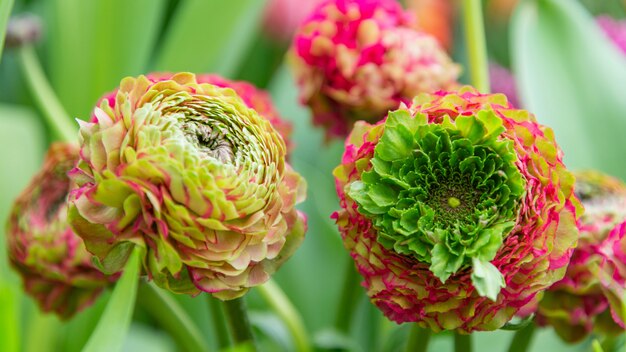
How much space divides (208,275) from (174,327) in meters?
0.14

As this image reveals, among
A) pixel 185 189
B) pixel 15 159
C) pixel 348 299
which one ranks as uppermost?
pixel 185 189

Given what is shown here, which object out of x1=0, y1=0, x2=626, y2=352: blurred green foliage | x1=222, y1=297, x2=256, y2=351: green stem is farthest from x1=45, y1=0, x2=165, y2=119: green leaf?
x1=222, y1=297, x2=256, y2=351: green stem

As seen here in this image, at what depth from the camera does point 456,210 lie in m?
0.27

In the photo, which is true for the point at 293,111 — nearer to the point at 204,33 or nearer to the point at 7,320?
the point at 204,33

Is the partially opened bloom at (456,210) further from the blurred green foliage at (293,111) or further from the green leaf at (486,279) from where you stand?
the blurred green foliage at (293,111)

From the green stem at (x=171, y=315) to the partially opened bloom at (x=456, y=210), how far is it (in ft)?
0.39

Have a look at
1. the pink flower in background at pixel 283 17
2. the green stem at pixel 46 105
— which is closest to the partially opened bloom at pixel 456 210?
the green stem at pixel 46 105

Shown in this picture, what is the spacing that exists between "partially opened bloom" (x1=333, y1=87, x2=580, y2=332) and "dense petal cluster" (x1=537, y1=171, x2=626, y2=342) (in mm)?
55

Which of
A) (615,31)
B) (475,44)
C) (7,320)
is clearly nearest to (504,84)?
(615,31)

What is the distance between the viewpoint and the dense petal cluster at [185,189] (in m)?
0.25

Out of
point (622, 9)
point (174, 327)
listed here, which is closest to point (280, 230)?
point (174, 327)

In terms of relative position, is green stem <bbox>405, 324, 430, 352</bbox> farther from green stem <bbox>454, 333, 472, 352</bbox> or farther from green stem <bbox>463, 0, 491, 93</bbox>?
green stem <bbox>463, 0, 491, 93</bbox>

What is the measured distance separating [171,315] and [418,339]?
113 millimetres

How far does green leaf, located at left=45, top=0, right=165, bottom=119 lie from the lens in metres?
0.59
